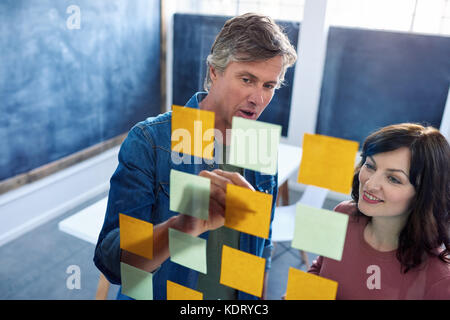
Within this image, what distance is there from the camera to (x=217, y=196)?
0.47 m

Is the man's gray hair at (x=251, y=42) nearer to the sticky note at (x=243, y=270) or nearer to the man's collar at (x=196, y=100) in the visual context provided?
the man's collar at (x=196, y=100)

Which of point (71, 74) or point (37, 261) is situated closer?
point (71, 74)

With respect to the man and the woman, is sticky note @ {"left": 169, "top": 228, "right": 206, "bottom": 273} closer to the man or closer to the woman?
the man

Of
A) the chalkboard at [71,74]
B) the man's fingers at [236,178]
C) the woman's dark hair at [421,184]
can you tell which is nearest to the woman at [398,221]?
the woman's dark hair at [421,184]

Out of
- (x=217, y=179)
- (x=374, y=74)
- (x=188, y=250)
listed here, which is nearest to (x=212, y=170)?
(x=217, y=179)

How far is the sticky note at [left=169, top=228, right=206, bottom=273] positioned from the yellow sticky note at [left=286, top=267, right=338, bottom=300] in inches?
4.9

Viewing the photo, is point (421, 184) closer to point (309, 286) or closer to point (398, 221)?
point (398, 221)

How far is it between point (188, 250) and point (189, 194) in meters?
0.08

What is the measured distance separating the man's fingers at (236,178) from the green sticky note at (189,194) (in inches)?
0.8

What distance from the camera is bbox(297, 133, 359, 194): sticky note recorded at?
0.37 m

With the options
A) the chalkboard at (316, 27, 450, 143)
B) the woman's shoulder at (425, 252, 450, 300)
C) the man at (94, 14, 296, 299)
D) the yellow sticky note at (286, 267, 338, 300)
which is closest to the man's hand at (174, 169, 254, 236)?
the man at (94, 14, 296, 299)

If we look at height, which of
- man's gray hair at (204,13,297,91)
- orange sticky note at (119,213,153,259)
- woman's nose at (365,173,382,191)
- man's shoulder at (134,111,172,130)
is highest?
man's gray hair at (204,13,297,91)

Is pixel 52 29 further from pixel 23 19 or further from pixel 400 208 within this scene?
pixel 400 208

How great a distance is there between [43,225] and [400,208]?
230 centimetres
